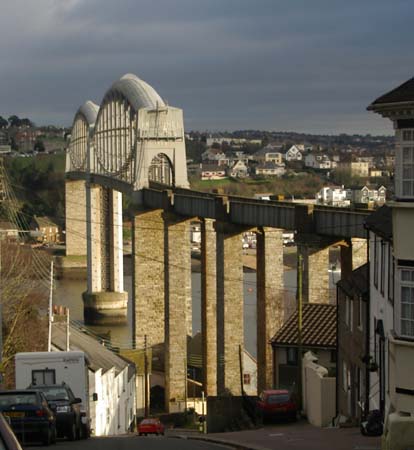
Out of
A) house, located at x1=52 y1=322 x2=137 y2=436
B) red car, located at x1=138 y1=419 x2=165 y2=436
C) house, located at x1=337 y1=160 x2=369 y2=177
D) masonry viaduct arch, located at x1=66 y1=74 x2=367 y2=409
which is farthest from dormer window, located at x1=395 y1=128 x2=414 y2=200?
house, located at x1=337 y1=160 x2=369 y2=177

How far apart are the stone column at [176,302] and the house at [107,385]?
5.67 meters

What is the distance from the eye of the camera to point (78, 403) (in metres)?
19.1

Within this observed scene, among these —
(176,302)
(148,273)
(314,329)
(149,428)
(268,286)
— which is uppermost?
(314,329)

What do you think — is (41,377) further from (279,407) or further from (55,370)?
(279,407)

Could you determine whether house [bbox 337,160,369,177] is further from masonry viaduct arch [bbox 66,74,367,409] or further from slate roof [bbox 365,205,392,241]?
slate roof [bbox 365,205,392,241]

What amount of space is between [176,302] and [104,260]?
1602 inches

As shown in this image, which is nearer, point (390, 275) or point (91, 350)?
point (390, 275)

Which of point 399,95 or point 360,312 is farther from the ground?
point 399,95

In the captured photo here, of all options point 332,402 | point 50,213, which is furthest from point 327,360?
point 50,213

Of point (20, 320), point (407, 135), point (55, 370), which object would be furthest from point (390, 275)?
point (20, 320)

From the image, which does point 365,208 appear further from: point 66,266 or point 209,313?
point 66,266

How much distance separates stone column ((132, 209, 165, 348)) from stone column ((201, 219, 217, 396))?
17.9 feet

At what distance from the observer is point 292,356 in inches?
1432

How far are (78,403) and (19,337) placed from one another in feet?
88.9
